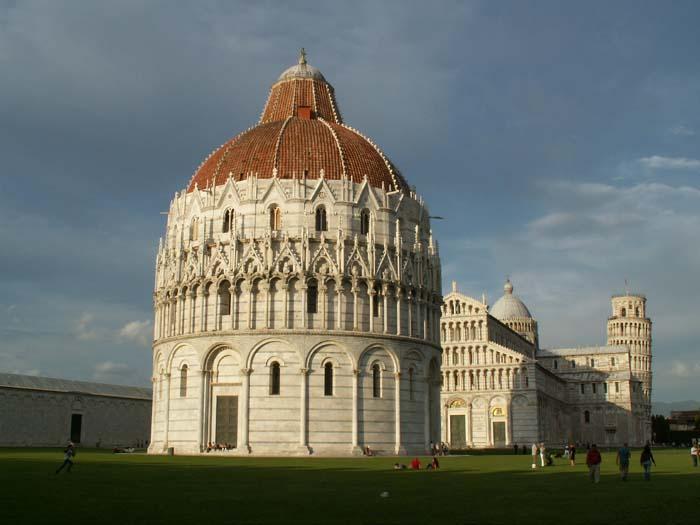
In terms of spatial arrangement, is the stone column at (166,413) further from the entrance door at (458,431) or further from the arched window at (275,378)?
the entrance door at (458,431)

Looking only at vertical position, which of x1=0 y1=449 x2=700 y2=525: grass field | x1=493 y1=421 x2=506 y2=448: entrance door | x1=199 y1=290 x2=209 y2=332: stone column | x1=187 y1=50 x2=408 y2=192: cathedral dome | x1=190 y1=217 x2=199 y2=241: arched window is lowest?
x1=493 y1=421 x2=506 y2=448: entrance door

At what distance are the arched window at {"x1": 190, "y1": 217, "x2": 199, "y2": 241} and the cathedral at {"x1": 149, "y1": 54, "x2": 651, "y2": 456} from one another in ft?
0.33

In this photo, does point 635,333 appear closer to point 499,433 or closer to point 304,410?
point 499,433

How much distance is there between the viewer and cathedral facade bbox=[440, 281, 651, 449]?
354 ft

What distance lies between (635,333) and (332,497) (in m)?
148

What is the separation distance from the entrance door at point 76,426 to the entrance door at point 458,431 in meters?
46.8

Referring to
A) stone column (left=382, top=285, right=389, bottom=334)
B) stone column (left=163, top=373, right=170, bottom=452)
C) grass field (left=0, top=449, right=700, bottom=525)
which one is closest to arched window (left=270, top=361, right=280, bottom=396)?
stone column (left=382, top=285, right=389, bottom=334)

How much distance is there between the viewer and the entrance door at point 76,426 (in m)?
87.9

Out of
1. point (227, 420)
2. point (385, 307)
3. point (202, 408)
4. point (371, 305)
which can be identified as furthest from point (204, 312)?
point (385, 307)

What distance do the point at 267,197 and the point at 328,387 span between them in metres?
14.4

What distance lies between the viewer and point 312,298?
56.9m

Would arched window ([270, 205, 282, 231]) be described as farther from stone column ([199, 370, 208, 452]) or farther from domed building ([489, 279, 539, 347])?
domed building ([489, 279, 539, 347])

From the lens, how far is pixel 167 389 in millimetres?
59688

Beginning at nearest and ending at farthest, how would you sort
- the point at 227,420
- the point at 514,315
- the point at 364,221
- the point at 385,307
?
the point at 227,420 < the point at 385,307 < the point at 364,221 < the point at 514,315
